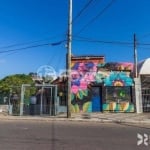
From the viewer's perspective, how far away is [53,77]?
121 feet

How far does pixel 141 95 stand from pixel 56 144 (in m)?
19.7

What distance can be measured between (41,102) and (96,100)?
564cm

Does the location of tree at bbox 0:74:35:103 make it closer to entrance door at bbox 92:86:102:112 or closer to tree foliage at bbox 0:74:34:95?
tree foliage at bbox 0:74:34:95

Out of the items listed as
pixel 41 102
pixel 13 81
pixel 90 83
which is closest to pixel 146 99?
pixel 90 83

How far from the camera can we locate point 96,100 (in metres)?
29.8

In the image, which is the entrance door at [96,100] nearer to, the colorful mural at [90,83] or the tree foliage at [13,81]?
the colorful mural at [90,83]

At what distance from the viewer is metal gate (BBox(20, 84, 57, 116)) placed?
1050 inches

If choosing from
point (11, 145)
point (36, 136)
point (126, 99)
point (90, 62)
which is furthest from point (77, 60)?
point (11, 145)

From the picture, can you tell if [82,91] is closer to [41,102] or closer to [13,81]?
[41,102]

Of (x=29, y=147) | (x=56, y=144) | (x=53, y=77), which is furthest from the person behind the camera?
(x=53, y=77)

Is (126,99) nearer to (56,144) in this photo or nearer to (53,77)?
(53,77)

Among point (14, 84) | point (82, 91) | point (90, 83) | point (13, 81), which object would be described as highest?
point (13, 81)

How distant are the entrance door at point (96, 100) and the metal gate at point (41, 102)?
177 inches

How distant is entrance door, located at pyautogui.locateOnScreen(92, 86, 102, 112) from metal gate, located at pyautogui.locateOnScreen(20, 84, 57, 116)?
14.8 feet
